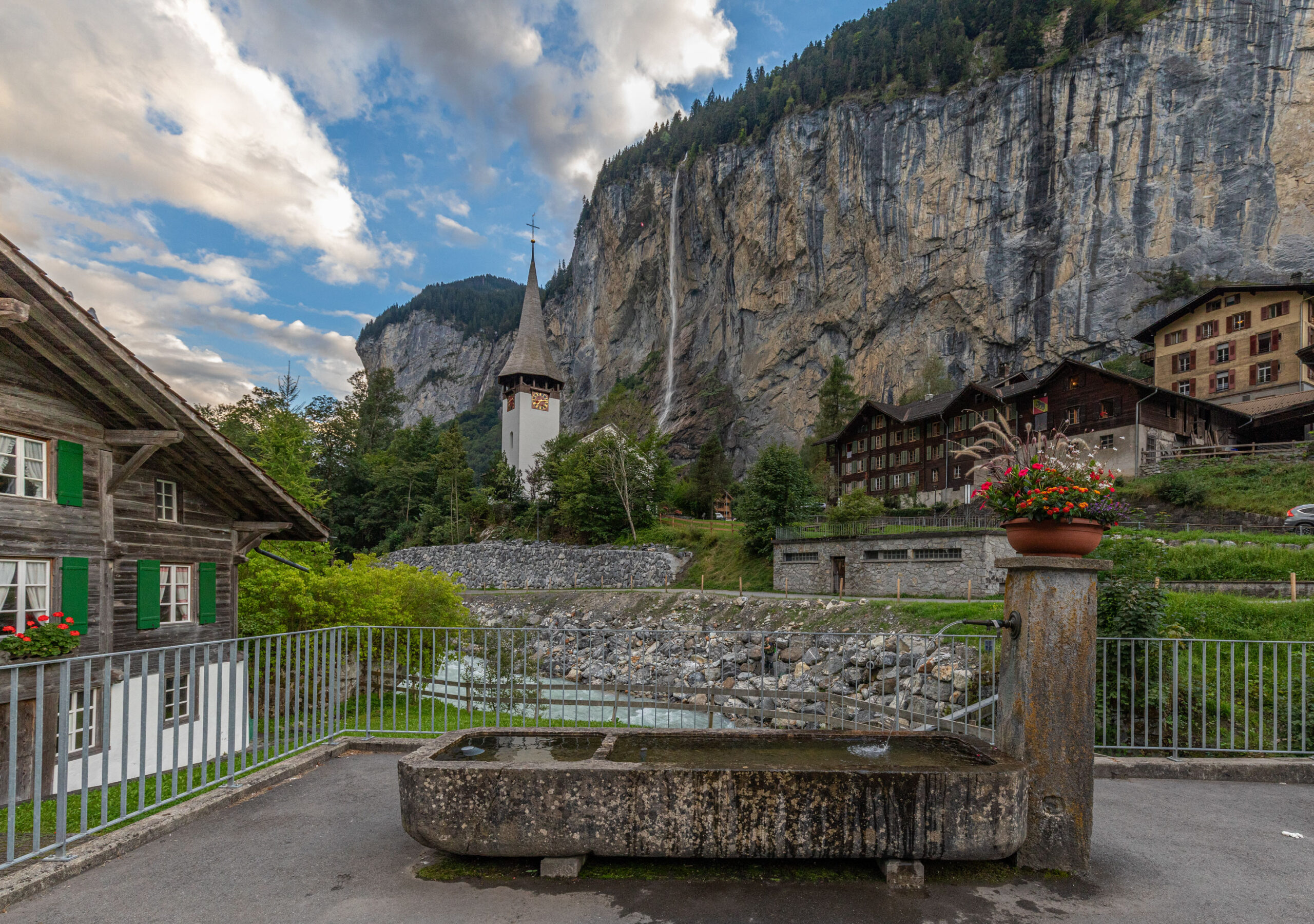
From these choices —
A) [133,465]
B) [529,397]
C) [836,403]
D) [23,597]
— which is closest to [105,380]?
[133,465]

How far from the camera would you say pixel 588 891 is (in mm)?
4199

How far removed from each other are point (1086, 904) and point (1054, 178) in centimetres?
7061

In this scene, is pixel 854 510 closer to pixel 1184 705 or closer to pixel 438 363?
pixel 1184 705

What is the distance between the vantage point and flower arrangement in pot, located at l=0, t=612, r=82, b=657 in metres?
8.27

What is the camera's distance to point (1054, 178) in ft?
197

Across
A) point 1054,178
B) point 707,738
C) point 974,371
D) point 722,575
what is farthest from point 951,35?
point 707,738

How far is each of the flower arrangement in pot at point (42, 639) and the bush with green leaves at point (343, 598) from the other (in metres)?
6.57

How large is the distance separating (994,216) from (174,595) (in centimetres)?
6932

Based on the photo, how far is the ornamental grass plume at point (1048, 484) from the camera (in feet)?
15.3

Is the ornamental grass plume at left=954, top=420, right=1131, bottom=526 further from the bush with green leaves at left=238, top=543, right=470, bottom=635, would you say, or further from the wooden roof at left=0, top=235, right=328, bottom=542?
the bush with green leaves at left=238, top=543, right=470, bottom=635

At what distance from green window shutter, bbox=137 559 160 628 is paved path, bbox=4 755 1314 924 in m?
7.26

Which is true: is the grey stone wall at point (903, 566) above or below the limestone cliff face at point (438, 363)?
below

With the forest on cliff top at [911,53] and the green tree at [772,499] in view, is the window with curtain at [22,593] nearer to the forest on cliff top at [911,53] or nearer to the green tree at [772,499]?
the green tree at [772,499]

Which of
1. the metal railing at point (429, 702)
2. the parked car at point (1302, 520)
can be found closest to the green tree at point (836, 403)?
the parked car at point (1302, 520)
